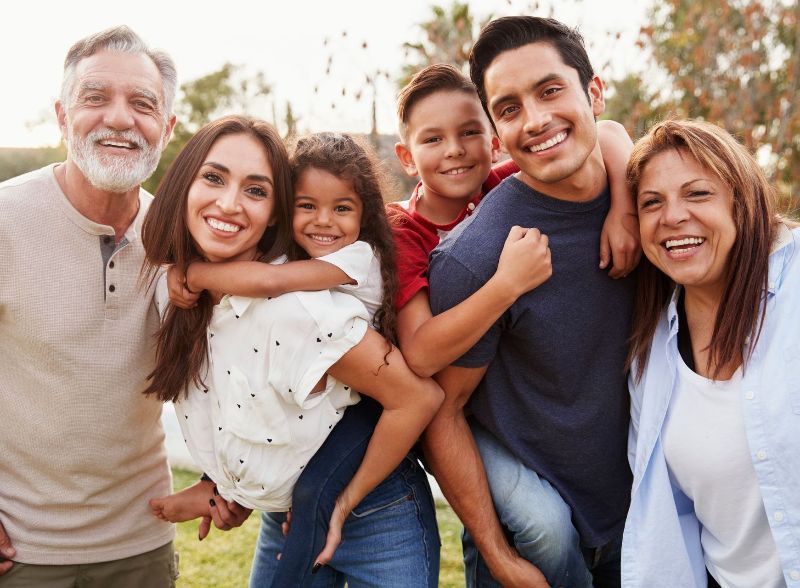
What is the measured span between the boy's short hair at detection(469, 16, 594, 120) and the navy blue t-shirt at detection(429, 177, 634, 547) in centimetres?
47

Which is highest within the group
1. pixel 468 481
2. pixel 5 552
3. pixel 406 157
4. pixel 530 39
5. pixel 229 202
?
pixel 530 39

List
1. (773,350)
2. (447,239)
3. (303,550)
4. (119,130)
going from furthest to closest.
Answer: (119,130) < (447,239) < (303,550) < (773,350)

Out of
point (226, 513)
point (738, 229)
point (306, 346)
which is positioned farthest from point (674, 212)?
point (226, 513)

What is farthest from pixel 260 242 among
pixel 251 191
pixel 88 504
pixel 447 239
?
pixel 88 504

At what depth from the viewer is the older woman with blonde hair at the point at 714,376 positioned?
2338 millimetres

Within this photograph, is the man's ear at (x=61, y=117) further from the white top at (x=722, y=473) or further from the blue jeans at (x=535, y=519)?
the white top at (x=722, y=473)

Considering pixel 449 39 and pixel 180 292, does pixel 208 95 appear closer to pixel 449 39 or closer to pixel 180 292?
pixel 449 39

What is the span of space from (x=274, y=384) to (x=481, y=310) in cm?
70

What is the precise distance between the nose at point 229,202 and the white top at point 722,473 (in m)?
1.56

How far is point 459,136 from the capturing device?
312 cm

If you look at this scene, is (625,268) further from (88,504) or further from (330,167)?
(88,504)

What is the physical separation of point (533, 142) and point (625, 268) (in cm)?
54

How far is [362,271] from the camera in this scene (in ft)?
8.63

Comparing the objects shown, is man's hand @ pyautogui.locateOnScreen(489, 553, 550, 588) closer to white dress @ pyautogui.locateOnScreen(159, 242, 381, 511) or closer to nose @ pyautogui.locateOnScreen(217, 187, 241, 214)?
white dress @ pyautogui.locateOnScreen(159, 242, 381, 511)
